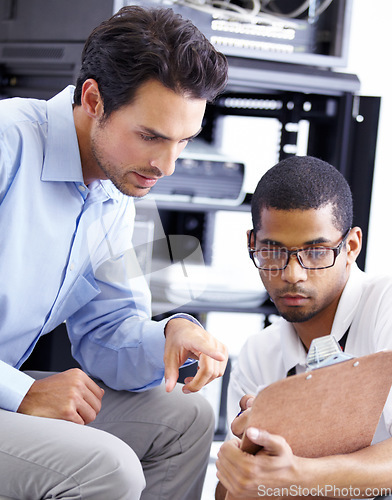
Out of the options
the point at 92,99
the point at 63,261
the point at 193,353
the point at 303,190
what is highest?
the point at 92,99

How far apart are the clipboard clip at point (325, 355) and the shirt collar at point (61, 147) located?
2.10 feet

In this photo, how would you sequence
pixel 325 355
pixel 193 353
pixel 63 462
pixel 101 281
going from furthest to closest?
pixel 101 281, pixel 193 353, pixel 63 462, pixel 325 355

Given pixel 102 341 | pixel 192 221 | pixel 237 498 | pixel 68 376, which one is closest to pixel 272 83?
pixel 192 221

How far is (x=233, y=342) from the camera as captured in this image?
88.4 inches

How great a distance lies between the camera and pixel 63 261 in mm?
1316

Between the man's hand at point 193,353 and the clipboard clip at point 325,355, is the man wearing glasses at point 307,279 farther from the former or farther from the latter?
the clipboard clip at point 325,355

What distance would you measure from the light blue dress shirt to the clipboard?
47 centimetres

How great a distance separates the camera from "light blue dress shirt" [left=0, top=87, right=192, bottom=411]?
48.3 inches

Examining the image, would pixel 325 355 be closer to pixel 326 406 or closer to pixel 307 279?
pixel 326 406

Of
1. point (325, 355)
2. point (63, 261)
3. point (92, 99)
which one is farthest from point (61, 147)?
point (325, 355)

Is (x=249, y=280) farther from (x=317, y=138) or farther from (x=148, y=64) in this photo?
(x=148, y=64)

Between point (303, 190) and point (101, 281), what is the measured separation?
47 centimetres

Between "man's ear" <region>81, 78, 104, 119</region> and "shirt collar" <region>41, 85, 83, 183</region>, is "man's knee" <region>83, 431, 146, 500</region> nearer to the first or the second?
"shirt collar" <region>41, 85, 83, 183</region>

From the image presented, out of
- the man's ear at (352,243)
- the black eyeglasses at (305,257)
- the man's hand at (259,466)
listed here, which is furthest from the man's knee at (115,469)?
the man's ear at (352,243)
